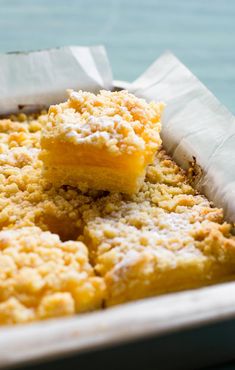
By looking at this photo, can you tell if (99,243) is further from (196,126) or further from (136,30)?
(136,30)

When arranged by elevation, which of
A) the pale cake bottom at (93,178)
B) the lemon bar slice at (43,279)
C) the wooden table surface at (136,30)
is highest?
the pale cake bottom at (93,178)

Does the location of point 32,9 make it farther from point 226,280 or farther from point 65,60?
point 226,280

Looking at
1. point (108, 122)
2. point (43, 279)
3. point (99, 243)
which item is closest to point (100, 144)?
point (108, 122)

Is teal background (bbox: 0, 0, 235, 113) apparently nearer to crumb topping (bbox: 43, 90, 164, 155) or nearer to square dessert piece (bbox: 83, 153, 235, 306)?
crumb topping (bbox: 43, 90, 164, 155)

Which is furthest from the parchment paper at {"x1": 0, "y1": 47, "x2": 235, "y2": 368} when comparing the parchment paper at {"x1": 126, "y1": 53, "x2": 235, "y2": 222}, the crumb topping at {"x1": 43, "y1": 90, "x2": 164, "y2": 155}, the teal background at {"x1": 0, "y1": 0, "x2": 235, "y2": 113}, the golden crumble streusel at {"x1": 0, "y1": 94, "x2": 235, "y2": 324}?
the teal background at {"x1": 0, "y1": 0, "x2": 235, "y2": 113}

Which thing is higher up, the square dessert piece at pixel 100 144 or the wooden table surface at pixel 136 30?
the square dessert piece at pixel 100 144

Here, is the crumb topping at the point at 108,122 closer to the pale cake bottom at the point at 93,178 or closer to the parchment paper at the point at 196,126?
the pale cake bottom at the point at 93,178

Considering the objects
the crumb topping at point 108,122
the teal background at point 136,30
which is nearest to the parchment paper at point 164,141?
the crumb topping at point 108,122
